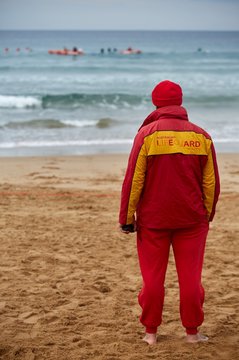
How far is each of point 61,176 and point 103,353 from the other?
7124 mm

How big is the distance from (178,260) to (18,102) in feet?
68.0

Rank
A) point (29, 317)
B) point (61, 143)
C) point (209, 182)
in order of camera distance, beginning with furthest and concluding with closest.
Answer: point (61, 143) < point (29, 317) < point (209, 182)

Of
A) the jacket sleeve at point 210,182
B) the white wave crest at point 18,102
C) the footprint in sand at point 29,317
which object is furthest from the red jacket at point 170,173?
the white wave crest at point 18,102

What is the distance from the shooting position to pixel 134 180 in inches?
140

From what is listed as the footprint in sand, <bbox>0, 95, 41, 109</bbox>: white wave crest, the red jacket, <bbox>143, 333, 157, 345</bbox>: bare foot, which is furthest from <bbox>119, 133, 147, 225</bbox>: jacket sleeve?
<bbox>0, 95, 41, 109</bbox>: white wave crest

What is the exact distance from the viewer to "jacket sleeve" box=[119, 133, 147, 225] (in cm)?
353

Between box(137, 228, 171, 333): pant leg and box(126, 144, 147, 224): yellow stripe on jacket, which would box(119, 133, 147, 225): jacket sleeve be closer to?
box(126, 144, 147, 224): yellow stripe on jacket

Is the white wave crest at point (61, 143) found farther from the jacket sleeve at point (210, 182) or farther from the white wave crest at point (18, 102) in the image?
the jacket sleeve at point (210, 182)

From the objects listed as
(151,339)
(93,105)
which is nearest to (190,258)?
(151,339)

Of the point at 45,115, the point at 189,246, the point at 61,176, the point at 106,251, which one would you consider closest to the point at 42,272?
the point at 106,251

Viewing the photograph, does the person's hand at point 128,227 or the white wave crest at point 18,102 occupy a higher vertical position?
the white wave crest at point 18,102

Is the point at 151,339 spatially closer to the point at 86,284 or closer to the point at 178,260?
the point at 178,260

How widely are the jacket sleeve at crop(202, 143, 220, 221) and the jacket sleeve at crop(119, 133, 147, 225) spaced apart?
36 cm

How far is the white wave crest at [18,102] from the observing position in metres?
23.0
